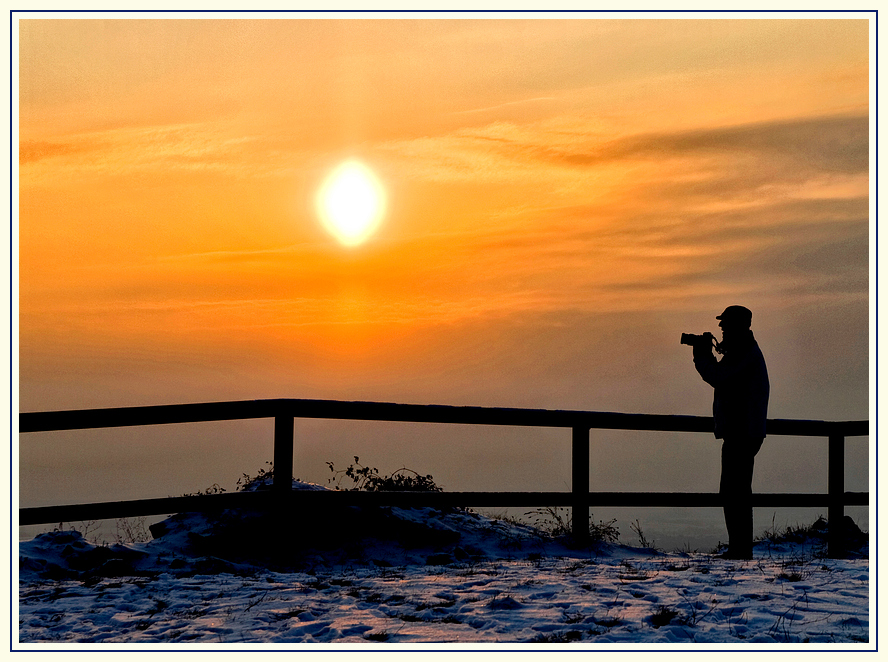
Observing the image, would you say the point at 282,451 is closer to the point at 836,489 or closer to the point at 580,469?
the point at 580,469

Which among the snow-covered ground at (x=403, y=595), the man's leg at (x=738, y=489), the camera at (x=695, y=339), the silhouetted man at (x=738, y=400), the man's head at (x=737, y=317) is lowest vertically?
the snow-covered ground at (x=403, y=595)

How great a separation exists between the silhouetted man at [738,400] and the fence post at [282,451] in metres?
3.71

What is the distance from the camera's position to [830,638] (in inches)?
227

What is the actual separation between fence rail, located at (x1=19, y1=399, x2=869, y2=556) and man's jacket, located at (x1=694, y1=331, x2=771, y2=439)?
4.13ft

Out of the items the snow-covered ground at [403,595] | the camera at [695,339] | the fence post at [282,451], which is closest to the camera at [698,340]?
the camera at [695,339]

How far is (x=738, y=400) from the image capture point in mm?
8516

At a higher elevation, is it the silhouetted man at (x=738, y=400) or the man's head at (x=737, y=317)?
the man's head at (x=737, y=317)

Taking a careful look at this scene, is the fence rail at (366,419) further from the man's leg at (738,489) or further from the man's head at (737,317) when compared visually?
the man's head at (737,317)

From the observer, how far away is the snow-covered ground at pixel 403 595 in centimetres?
578

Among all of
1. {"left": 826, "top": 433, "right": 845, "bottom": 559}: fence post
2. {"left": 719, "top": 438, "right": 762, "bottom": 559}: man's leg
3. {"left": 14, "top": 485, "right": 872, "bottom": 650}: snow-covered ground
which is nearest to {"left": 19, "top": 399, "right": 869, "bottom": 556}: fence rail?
{"left": 14, "top": 485, "right": 872, "bottom": 650}: snow-covered ground

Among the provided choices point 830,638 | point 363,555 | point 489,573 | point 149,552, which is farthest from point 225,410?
point 830,638
